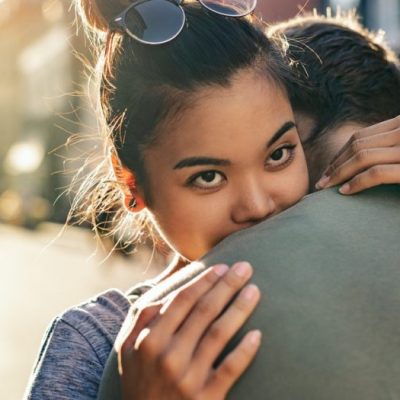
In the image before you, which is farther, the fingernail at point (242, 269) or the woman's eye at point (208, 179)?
the woman's eye at point (208, 179)

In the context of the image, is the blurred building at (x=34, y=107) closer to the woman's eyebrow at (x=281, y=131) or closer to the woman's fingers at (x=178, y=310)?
the woman's eyebrow at (x=281, y=131)

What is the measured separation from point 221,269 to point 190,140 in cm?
62

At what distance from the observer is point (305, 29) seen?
116 inches

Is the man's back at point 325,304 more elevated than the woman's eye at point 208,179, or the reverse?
the woman's eye at point 208,179

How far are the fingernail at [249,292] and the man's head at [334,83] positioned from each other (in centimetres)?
85

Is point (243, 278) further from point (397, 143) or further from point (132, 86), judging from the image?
point (132, 86)

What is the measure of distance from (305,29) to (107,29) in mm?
702

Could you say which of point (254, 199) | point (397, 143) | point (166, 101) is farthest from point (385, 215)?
point (166, 101)

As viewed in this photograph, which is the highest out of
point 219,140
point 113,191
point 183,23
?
point 183,23

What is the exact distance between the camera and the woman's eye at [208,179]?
2.26m

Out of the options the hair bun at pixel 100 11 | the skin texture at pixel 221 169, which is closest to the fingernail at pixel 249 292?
the skin texture at pixel 221 169

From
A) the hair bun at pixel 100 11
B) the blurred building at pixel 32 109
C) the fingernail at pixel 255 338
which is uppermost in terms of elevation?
the hair bun at pixel 100 11

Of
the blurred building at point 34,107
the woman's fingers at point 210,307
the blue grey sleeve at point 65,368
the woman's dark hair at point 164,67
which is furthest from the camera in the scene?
the blurred building at point 34,107

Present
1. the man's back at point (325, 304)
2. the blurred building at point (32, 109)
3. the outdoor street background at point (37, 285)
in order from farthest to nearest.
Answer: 1. the blurred building at point (32, 109)
2. the outdoor street background at point (37, 285)
3. the man's back at point (325, 304)
